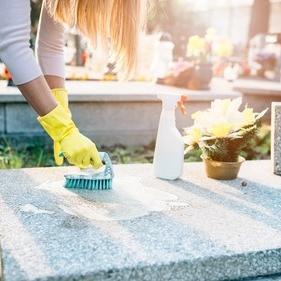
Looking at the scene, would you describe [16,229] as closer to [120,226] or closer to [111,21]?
[120,226]

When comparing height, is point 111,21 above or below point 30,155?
above

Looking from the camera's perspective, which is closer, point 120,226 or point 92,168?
point 120,226

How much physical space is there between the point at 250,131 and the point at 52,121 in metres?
0.67

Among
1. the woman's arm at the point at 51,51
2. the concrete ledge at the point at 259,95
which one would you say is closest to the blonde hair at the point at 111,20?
the woman's arm at the point at 51,51

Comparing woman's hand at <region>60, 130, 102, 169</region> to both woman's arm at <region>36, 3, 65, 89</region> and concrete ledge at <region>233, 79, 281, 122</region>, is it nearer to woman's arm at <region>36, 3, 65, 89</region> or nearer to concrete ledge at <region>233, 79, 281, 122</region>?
woman's arm at <region>36, 3, 65, 89</region>

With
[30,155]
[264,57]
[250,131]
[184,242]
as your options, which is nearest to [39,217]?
[184,242]

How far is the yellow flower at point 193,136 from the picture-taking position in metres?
1.81

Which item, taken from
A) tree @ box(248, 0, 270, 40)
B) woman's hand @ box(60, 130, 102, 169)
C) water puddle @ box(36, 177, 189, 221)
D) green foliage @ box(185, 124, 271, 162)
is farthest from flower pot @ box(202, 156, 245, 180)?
tree @ box(248, 0, 270, 40)

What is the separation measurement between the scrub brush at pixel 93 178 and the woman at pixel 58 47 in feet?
0.23

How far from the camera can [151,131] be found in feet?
10.6

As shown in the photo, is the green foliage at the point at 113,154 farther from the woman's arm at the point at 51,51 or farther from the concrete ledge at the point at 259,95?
the woman's arm at the point at 51,51

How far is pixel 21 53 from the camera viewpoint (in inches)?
54.6

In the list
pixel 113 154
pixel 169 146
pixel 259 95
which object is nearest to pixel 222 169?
pixel 169 146

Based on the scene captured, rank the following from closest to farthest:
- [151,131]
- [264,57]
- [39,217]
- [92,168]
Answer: [39,217]
[92,168]
[151,131]
[264,57]
